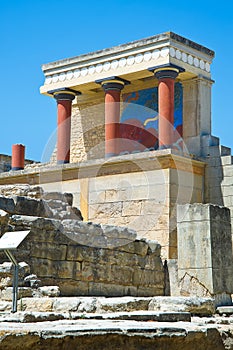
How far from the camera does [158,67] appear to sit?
1584cm

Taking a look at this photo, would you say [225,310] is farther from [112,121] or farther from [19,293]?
[112,121]

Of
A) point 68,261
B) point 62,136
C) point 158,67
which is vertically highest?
point 158,67

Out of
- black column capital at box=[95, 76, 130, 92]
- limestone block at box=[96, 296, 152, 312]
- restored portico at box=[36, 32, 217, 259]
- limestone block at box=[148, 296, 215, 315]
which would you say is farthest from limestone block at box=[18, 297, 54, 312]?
black column capital at box=[95, 76, 130, 92]

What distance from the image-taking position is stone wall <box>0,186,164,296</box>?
28.3ft

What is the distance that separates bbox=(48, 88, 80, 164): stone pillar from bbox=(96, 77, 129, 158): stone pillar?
1.52 meters

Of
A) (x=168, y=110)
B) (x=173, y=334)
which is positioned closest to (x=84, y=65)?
(x=168, y=110)

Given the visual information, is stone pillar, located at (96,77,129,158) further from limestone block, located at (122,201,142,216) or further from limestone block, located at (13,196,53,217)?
limestone block, located at (13,196,53,217)

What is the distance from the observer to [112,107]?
16.9m

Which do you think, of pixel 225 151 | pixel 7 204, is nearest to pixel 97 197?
pixel 225 151

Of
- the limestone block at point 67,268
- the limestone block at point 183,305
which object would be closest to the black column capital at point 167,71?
the limestone block at point 67,268

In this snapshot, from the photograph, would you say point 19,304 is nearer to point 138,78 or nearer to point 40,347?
point 40,347

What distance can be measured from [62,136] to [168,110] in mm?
3760

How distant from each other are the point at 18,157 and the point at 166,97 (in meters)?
5.51

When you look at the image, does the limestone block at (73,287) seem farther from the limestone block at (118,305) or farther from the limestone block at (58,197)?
the limestone block at (58,197)
